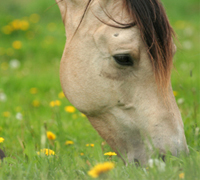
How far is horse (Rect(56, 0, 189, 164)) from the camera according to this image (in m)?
2.20

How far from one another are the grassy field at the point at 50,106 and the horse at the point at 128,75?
0.18 m

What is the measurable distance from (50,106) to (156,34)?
2.52 meters

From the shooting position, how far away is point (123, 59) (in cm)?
225

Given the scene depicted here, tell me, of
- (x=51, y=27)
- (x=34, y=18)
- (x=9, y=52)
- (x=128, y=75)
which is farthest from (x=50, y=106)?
(x=34, y=18)

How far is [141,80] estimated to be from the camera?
2252 mm

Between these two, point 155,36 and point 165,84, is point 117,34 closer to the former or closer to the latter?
point 155,36

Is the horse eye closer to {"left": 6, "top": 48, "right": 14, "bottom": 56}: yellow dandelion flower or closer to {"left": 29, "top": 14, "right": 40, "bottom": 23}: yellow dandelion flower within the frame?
{"left": 6, "top": 48, "right": 14, "bottom": 56}: yellow dandelion flower

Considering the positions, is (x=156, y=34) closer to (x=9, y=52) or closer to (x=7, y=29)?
(x=9, y=52)

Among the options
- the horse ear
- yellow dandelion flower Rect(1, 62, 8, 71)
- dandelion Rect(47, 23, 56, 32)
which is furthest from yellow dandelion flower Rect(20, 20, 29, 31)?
the horse ear

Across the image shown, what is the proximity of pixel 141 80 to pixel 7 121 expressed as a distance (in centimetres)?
201

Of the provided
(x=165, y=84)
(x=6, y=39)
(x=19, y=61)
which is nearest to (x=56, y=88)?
(x=19, y=61)

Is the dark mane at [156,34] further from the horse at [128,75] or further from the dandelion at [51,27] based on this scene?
the dandelion at [51,27]

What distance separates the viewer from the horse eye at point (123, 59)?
7.31 feet

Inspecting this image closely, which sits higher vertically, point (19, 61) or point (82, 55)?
point (82, 55)
